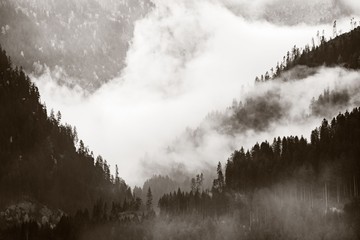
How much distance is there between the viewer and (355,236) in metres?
200
